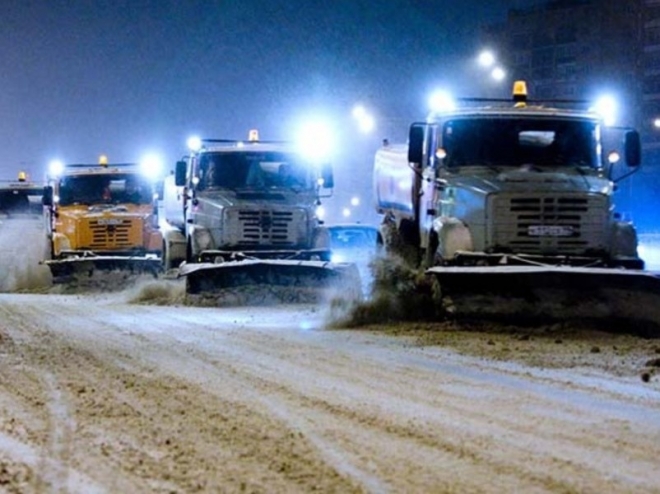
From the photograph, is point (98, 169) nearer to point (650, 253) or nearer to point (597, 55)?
point (650, 253)

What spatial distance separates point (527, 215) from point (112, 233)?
41.1 feet

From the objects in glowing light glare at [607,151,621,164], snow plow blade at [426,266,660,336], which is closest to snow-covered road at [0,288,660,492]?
snow plow blade at [426,266,660,336]

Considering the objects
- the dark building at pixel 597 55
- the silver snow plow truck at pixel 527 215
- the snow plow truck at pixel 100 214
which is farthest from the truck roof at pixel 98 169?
the dark building at pixel 597 55

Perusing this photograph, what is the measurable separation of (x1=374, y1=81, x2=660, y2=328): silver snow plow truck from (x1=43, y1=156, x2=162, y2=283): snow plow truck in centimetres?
981

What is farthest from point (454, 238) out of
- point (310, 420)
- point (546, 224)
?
point (310, 420)

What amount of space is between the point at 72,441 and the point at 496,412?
8.42ft

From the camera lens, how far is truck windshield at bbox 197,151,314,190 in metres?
18.2

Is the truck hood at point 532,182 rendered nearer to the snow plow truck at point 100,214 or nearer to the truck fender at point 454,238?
the truck fender at point 454,238

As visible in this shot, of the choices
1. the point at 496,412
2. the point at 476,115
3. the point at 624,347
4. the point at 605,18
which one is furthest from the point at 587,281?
the point at 605,18

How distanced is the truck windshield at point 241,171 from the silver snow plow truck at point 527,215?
380 cm

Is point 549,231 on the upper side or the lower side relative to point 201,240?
upper

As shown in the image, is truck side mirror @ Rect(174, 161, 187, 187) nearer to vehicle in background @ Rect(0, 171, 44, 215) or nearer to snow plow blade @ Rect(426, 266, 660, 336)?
snow plow blade @ Rect(426, 266, 660, 336)

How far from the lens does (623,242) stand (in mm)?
13281

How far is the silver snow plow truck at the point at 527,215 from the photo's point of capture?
11891mm
